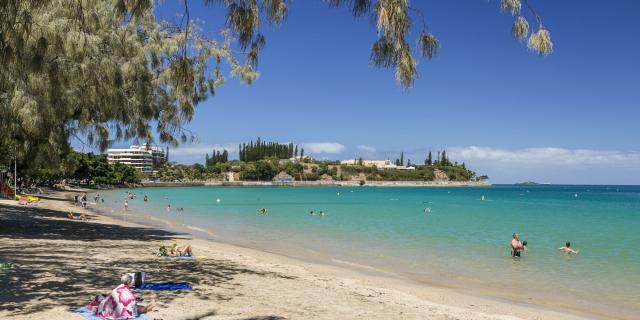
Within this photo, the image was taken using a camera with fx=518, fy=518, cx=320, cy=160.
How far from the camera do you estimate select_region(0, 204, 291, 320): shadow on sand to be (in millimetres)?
9397

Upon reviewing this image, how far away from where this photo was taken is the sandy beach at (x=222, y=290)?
925 cm

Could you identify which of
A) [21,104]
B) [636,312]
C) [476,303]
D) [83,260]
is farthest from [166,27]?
[636,312]

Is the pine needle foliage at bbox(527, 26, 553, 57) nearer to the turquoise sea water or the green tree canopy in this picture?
the green tree canopy

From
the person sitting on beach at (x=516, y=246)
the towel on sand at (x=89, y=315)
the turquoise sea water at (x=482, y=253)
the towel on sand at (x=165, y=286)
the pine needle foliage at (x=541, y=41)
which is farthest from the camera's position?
the person sitting on beach at (x=516, y=246)

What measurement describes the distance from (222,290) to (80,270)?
3699 mm

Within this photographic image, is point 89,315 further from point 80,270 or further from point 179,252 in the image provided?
point 179,252

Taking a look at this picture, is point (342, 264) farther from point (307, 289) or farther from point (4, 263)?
point (4, 263)

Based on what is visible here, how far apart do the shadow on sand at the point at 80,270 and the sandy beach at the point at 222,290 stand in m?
0.02

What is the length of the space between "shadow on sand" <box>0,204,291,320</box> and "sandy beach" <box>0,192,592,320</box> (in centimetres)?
2

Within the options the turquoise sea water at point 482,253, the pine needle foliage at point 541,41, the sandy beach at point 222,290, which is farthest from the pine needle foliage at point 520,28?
the turquoise sea water at point 482,253

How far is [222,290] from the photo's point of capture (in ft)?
37.2

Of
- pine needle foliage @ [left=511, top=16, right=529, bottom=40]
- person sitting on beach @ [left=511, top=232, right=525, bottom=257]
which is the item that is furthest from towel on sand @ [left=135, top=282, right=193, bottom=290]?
person sitting on beach @ [left=511, top=232, right=525, bottom=257]

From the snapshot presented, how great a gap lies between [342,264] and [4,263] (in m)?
12.2

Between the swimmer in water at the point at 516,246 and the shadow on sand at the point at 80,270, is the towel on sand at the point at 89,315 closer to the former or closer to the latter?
the shadow on sand at the point at 80,270
